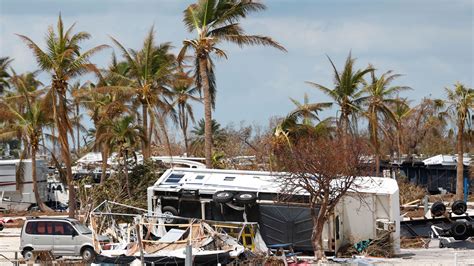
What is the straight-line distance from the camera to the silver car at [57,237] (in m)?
30.8

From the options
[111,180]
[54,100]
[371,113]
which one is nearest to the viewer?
[54,100]

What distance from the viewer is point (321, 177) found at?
2855 centimetres

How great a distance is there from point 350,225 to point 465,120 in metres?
24.4

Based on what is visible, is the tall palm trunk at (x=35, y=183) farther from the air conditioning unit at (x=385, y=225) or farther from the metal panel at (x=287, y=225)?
the air conditioning unit at (x=385, y=225)

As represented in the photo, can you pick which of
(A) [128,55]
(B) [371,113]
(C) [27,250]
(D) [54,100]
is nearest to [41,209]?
(A) [128,55]

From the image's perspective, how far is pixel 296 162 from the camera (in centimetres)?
2955

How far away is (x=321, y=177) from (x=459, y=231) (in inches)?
327

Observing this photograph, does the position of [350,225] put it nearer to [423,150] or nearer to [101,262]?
[101,262]

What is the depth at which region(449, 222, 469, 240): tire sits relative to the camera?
1340 inches

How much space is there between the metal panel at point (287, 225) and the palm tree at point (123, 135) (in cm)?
1218

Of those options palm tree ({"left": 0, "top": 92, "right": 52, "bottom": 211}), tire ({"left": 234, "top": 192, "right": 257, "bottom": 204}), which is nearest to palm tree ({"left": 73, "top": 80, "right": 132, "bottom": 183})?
palm tree ({"left": 0, "top": 92, "right": 52, "bottom": 211})

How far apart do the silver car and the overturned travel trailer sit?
3037mm

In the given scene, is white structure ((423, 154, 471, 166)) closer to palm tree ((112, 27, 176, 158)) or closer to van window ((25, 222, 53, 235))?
palm tree ((112, 27, 176, 158))

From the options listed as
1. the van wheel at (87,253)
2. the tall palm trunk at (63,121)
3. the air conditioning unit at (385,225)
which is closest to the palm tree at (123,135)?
the tall palm trunk at (63,121)
